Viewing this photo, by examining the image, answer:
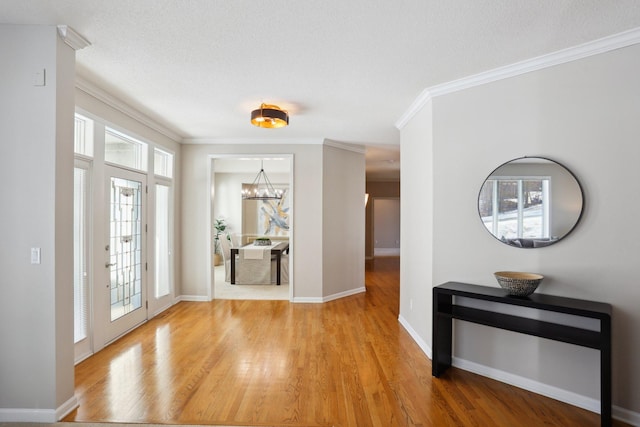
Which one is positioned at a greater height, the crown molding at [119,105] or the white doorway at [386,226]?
the crown molding at [119,105]

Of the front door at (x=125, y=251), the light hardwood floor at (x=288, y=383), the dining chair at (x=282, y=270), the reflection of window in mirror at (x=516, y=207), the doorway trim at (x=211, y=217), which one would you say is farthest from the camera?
the dining chair at (x=282, y=270)

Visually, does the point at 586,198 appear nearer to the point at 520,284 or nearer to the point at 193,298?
the point at 520,284

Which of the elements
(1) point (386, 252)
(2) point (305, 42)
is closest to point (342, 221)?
(2) point (305, 42)

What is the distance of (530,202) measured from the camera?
2537 mm

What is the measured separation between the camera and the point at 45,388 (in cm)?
212

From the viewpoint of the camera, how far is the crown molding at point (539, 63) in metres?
2.19

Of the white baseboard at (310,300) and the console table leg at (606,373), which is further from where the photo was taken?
the white baseboard at (310,300)

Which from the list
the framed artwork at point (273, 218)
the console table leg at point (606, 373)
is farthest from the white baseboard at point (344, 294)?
the framed artwork at point (273, 218)

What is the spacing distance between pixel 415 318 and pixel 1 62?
420 centimetres

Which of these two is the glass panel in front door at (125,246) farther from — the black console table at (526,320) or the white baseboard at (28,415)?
the black console table at (526,320)

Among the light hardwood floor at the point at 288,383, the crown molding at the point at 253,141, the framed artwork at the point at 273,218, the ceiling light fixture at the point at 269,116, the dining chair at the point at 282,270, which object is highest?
the crown molding at the point at 253,141

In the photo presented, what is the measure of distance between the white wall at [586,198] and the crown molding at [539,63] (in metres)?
0.04

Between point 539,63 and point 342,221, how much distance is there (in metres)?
3.52

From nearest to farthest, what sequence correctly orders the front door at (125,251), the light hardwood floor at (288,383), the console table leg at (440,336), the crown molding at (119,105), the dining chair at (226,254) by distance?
the light hardwood floor at (288,383)
the console table leg at (440,336)
the crown molding at (119,105)
the front door at (125,251)
the dining chair at (226,254)
